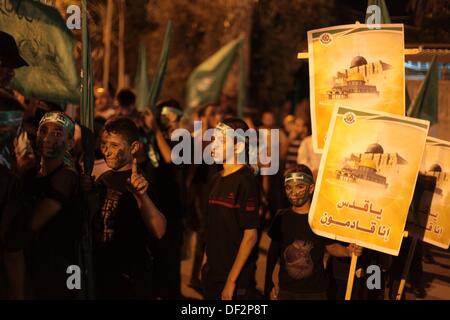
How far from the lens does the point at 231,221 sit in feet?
18.3

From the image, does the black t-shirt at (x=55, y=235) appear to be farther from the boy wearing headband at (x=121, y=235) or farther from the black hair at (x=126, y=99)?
the black hair at (x=126, y=99)

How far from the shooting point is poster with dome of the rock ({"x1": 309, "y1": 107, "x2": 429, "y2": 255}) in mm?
5137

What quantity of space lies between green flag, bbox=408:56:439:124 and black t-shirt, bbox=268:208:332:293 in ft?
6.34

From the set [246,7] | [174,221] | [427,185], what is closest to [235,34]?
[246,7]

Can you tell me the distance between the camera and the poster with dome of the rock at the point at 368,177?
514 cm

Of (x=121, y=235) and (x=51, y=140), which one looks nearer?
(x=51, y=140)

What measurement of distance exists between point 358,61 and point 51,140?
2.21 metres

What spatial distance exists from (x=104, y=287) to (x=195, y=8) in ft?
58.3

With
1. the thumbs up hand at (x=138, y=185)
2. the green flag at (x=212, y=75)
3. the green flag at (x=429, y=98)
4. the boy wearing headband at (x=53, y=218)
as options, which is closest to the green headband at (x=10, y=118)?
the boy wearing headband at (x=53, y=218)

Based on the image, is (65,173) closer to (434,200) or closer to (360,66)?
(360,66)

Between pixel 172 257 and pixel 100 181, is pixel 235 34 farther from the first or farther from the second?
pixel 100 181

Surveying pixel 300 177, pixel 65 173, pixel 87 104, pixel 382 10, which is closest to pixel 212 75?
pixel 382 10

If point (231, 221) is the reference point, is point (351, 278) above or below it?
below
